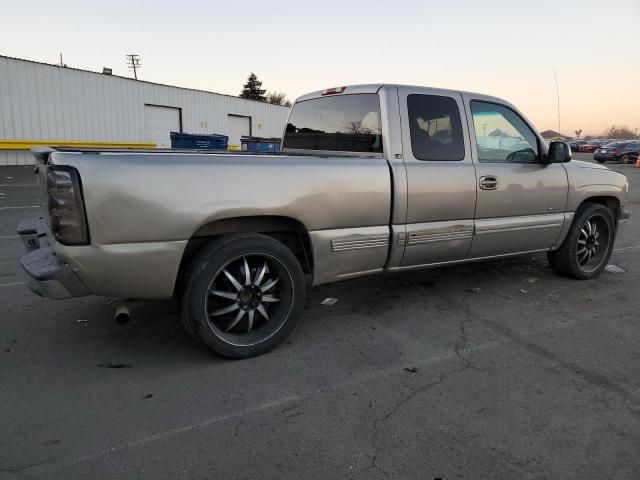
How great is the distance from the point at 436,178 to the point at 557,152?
1.56 m

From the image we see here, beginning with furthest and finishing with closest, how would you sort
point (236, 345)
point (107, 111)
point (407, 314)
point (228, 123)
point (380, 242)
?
point (228, 123) < point (107, 111) < point (407, 314) < point (380, 242) < point (236, 345)

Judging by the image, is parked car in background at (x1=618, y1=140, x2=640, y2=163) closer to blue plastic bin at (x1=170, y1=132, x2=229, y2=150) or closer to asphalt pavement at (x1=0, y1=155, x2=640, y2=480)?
blue plastic bin at (x1=170, y1=132, x2=229, y2=150)

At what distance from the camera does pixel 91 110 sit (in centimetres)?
2144

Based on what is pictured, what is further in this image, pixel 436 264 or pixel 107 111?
pixel 107 111

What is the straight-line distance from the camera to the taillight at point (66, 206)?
2.63 m

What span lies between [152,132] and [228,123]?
206 inches

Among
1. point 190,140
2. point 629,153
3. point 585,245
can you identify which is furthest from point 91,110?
point 629,153

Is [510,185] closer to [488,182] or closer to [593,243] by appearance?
[488,182]

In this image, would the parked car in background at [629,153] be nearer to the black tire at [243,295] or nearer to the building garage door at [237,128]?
the building garage door at [237,128]

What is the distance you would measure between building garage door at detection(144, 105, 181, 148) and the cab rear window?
2108 centimetres

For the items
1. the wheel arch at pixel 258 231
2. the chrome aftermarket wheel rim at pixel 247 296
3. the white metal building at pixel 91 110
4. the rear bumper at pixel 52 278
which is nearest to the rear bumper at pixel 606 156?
the white metal building at pixel 91 110

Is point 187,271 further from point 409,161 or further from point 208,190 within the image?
point 409,161

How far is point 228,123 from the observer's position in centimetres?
2819

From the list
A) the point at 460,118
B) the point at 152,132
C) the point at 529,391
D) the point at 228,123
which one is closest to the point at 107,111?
the point at 152,132
